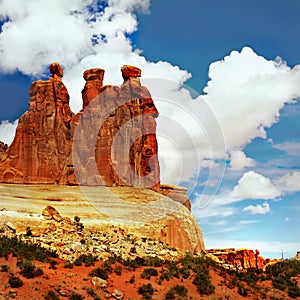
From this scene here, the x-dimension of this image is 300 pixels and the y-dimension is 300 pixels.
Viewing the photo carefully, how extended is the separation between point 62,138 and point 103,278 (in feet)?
135

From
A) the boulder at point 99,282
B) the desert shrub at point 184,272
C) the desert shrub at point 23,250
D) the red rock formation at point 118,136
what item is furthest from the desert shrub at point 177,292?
the red rock formation at point 118,136

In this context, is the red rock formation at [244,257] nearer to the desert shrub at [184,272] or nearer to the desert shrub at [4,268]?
the desert shrub at [184,272]

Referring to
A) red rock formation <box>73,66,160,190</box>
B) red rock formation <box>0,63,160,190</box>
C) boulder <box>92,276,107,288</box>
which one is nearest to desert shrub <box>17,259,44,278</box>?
boulder <box>92,276,107,288</box>

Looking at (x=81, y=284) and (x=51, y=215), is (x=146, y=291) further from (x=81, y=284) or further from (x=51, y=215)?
(x=51, y=215)

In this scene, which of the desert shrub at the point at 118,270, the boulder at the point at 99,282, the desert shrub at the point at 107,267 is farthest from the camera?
the desert shrub at the point at 118,270

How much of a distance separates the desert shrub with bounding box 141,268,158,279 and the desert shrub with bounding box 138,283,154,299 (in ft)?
6.60

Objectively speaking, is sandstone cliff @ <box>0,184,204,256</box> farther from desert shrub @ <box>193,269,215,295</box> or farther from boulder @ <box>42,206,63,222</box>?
desert shrub @ <box>193,269,215,295</box>

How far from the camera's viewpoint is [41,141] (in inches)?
2827

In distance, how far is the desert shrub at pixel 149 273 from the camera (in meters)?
36.3

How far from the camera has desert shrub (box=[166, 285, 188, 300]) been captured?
1325 inches

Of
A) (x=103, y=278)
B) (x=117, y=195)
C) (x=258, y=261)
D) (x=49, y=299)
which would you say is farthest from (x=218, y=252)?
(x=49, y=299)

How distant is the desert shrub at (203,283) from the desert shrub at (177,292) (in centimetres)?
151

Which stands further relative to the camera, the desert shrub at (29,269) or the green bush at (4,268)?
the green bush at (4,268)

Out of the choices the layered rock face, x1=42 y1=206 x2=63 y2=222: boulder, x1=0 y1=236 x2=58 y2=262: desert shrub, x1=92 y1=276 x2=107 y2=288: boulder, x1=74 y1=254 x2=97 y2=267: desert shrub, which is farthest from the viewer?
the layered rock face
